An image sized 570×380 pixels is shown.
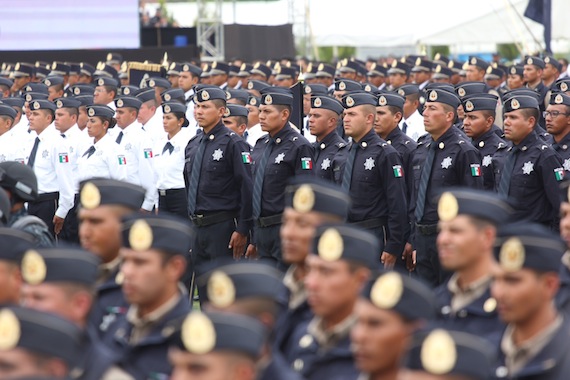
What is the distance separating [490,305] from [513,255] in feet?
2.29

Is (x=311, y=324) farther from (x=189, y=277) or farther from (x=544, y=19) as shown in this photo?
(x=544, y=19)

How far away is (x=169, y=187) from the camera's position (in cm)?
1295

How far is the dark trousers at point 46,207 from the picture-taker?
13.5 metres

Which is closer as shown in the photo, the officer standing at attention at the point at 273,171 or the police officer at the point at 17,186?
the police officer at the point at 17,186

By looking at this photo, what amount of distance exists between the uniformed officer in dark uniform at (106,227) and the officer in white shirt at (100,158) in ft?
17.8

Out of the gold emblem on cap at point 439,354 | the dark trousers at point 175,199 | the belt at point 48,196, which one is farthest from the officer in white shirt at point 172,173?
the gold emblem on cap at point 439,354

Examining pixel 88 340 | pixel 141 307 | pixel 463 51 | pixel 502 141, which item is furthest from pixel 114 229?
pixel 463 51

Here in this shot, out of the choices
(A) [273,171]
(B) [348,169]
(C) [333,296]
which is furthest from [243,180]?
(C) [333,296]

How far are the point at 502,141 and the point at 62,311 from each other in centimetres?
650

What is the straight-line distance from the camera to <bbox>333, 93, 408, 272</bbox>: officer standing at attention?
10859 mm

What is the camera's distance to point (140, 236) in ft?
21.3

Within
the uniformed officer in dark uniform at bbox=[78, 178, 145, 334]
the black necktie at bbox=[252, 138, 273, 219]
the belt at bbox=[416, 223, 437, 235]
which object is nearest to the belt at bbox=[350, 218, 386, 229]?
the belt at bbox=[416, 223, 437, 235]

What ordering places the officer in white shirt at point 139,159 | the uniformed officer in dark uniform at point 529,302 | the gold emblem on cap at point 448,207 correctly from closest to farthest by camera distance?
the uniformed officer in dark uniform at point 529,302 → the gold emblem on cap at point 448,207 → the officer in white shirt at point 139,159

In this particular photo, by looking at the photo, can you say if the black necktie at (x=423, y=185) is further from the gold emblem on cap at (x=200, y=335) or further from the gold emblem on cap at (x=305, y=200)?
the gold emblem on cap at (x=200, y=335)
